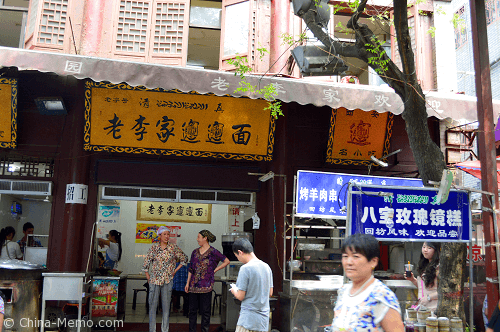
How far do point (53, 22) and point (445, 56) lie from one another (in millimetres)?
8281

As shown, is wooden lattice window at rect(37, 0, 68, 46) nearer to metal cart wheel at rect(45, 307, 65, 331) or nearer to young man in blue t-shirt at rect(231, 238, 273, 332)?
metal cart wheel at rect(45, 307, 65, 331)

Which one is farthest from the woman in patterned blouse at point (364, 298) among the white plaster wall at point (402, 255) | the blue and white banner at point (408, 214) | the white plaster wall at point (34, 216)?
the white plaster wall at point (34, 216)

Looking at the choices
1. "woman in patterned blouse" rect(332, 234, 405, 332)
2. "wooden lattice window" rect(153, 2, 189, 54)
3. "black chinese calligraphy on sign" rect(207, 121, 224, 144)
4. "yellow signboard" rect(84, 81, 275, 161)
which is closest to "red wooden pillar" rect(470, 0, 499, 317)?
"woman in patterned blouse" rect(332, 234, 405, 332)

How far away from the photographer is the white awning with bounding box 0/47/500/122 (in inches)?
276

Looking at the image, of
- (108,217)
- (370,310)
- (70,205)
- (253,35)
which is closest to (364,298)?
(370,310)

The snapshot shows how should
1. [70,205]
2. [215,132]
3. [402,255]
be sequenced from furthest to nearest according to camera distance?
[402,255] < [215,132] < [70,205]

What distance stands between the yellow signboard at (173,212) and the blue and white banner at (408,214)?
28.9ft

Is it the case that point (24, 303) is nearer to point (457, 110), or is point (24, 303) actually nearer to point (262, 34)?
point (262, 34)

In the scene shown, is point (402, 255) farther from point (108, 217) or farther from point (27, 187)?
point (27, 187)

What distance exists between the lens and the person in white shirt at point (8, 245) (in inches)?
352

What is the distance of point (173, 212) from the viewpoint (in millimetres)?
12961

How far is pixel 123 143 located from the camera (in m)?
8.64
